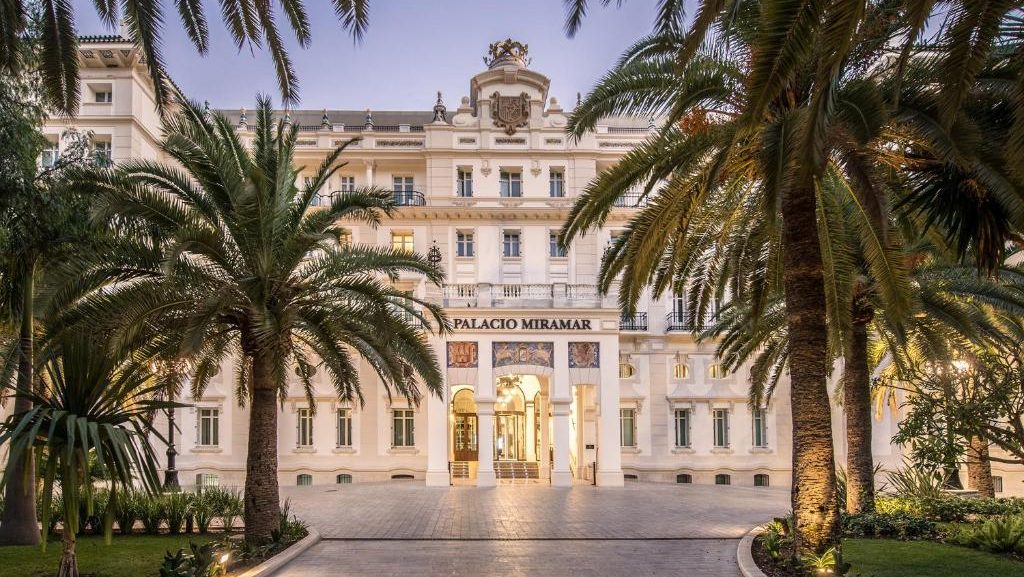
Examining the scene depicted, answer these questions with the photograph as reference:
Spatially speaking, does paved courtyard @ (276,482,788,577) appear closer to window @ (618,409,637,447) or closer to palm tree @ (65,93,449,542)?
palm tree @ (65,93,449,542)

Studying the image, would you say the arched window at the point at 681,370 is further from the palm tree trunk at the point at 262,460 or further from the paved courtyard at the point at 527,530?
the palm tree trunk at the point at 262,460

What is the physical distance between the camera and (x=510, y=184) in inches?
1500

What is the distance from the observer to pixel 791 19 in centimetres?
638

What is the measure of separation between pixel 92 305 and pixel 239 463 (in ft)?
77.1

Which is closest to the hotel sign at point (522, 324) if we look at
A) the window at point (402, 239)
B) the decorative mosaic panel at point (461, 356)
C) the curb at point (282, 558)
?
the decorative mosaic panel at point (461, 356)

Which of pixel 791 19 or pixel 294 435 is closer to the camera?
pixel 791 19

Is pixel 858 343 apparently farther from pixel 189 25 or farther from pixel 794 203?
pixel 189 25

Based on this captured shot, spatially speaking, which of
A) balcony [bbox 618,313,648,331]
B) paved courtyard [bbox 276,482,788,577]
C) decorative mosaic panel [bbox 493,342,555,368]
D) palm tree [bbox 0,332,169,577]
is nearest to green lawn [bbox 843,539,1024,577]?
paved courtyard [bbox 276,482,788,577]

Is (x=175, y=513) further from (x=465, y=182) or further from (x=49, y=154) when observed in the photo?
(x=465, y=182)

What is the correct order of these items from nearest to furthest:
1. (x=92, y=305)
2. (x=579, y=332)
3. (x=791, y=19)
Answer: (x=791, y=19), (x=92, y=305), (x=579, y=332)

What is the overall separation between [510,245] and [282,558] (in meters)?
25.0

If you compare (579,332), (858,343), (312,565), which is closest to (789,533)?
(858,343)

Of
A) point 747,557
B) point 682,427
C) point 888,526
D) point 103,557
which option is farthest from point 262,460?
point 682,427

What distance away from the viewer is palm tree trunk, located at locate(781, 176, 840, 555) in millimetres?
12656
